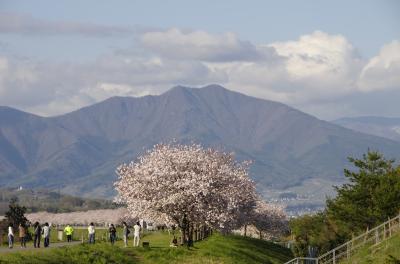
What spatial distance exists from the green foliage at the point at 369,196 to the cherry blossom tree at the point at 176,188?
2018cm

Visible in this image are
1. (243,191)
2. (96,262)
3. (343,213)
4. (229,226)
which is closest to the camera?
(96,262)

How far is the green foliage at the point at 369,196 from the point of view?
96.6 m

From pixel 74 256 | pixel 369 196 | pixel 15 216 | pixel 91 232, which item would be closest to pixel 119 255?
pixel 74 256

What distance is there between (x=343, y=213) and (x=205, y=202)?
3111 cm

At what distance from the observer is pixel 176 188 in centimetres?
7750

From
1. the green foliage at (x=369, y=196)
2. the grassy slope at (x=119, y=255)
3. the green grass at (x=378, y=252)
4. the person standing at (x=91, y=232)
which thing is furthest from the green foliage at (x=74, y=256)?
the green foliage at (x=369, y=196)

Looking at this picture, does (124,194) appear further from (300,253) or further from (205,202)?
(300,253)

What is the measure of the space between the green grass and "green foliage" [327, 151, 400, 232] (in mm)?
30798

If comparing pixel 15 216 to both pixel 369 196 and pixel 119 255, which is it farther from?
pixel 119 255

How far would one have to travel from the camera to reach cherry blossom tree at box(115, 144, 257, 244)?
77.8 metres

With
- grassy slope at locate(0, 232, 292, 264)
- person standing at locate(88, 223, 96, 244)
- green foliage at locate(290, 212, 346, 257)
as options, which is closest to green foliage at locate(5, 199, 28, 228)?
green foliage at locate(290, 212, 346, 257)

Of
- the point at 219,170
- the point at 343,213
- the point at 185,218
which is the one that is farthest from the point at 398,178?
the point at 185,218

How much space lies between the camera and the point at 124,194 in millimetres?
81688

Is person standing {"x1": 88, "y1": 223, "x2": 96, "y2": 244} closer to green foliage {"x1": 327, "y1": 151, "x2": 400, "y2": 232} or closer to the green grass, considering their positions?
the green grass
